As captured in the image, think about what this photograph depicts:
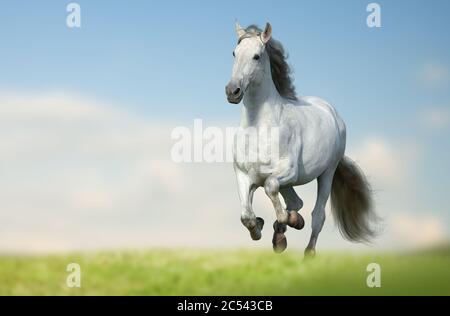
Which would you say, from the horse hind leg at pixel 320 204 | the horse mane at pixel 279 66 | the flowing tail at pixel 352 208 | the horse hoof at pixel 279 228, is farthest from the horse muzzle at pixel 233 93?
the flowing tail at pixel 352 208

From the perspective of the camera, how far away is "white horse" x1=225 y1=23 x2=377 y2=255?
743 centimetres

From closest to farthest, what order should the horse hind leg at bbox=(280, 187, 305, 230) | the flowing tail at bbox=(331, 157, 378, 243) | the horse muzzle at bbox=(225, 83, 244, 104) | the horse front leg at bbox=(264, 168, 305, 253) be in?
the horse muzzle at bbox=(225, 83, 244, 104) → the horse front leg at bbox=(264, 168, 305, 253) → the horse hind leg at bbox=(280, 187, 305, 230) → the flowing tail at bbox=(331, 157, 378, 243)

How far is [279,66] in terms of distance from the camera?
7.93m

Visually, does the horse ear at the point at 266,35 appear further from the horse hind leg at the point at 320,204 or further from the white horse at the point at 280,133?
the horse hind leg at the point at 320,204

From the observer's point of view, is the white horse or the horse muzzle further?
the white horse

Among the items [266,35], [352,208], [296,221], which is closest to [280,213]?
[296,221]

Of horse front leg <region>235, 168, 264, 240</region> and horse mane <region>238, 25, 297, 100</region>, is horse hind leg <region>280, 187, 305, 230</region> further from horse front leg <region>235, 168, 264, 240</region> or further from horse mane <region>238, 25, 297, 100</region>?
horse mane <region>238, 25, 297, 100</region>

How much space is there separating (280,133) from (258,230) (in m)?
1.01

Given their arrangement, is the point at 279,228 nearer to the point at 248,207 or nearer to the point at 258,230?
the point at 258,230

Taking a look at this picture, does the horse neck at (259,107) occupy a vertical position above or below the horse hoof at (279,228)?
above

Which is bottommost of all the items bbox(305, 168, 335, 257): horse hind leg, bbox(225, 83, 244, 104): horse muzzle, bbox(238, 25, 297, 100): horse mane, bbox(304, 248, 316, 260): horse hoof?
bbox(304, 248, 316, 260): horse hoof

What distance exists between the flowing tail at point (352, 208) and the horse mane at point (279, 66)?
1471 mm

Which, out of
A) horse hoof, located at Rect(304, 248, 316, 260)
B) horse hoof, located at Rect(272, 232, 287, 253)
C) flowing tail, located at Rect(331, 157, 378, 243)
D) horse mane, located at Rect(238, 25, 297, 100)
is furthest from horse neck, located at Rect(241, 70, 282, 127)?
flowing tail, located at Rect(331, 157, 378, 243)

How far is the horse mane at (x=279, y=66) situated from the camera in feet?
24.9
